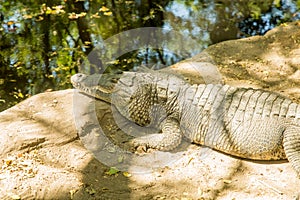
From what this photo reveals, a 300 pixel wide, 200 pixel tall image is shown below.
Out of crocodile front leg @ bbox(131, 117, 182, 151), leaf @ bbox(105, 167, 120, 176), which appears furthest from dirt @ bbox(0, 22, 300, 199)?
crocodile front leg @ bbox(131, 117, 182, 151)

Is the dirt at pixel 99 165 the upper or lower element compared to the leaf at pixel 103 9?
lower

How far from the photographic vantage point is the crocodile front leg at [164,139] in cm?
468

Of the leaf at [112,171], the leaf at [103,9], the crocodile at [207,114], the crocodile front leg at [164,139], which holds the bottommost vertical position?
the leaf at [112,171]

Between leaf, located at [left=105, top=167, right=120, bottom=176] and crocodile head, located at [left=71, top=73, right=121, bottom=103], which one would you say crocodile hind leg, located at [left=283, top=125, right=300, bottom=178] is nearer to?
leaf, located at [left=105, top=167, right=120, bottom=176]

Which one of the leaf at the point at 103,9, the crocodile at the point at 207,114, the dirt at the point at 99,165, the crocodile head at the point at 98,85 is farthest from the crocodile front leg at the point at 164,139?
the leaf at the point at 103,9

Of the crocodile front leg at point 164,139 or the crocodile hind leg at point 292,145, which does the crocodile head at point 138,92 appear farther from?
the crocodile hind leg at point 292,145

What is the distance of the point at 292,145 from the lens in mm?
4121

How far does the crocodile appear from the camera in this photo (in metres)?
4.30

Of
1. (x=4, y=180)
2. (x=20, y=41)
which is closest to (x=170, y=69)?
(x=4, y=180)

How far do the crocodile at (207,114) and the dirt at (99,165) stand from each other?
14 cm

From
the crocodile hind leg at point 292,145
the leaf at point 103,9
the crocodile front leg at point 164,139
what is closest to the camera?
the crocodile hind leg at point 292,145

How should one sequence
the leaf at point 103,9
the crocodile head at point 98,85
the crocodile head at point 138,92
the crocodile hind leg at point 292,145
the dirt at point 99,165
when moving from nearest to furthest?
the dirt at point 99,165 → the crocodile hind leg at point 292,145 → the crocodile head at point 138,92 → the crocodile head at point 98,85 → the leaf at point 103,9

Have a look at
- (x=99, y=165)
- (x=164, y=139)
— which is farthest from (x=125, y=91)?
(x=99, y=165)

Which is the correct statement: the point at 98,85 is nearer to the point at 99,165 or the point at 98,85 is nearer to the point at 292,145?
the point at 99,165
